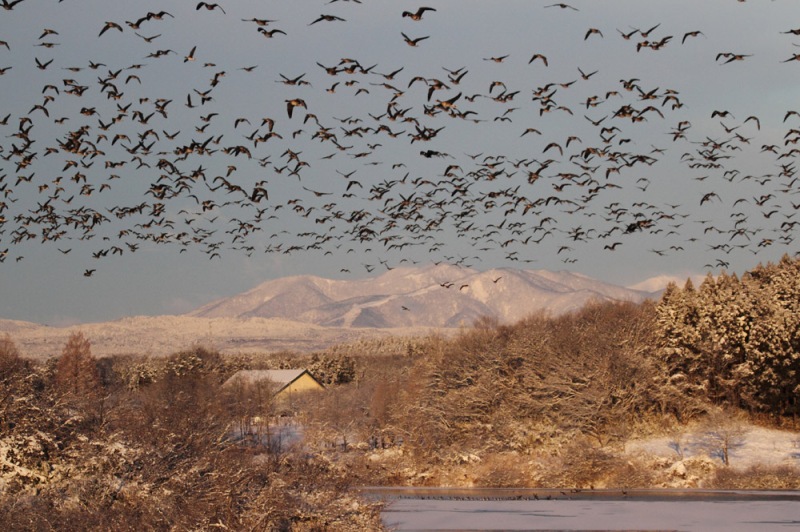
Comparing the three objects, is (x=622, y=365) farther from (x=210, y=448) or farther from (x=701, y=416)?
(x=210, y=448)

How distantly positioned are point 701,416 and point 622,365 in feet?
25.2

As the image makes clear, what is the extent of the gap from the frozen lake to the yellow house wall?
90.5 meters

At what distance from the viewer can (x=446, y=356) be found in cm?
8438

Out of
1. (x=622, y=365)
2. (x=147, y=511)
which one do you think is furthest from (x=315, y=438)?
(x=147, y=511)

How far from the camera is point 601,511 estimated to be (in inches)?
2016

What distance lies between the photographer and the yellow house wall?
151600 millimetres

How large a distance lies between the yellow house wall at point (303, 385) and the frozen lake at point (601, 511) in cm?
9046

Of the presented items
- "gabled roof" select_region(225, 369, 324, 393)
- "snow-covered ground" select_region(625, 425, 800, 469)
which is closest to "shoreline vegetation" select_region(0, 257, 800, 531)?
"snow-covered ground" select_region(625, 425, 800, 469)

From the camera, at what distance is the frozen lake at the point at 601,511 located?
44938 millimetres

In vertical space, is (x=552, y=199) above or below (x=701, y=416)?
above

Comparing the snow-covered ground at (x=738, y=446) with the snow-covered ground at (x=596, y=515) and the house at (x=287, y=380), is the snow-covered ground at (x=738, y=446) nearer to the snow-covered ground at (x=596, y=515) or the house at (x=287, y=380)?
the snow-covered ground at (x=596, y=515)

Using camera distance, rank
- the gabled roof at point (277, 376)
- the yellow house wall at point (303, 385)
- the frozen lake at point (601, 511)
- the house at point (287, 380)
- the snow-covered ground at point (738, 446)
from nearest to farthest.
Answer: the frozen lake at point (601, 511)
the snow-covered ground at point (738, 446)
the gabled roof at point (277, 376)
the house at point (287, 380)
the yellow house wall at point (303, 385)

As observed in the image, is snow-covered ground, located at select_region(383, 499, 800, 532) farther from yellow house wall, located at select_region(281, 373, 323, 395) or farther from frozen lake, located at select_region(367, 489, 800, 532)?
yellow house wall, located at select_region(281, 373, 323, 395)

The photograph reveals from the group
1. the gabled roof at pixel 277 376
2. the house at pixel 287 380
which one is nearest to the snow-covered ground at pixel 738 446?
the gabled roof at pixel 277 376
